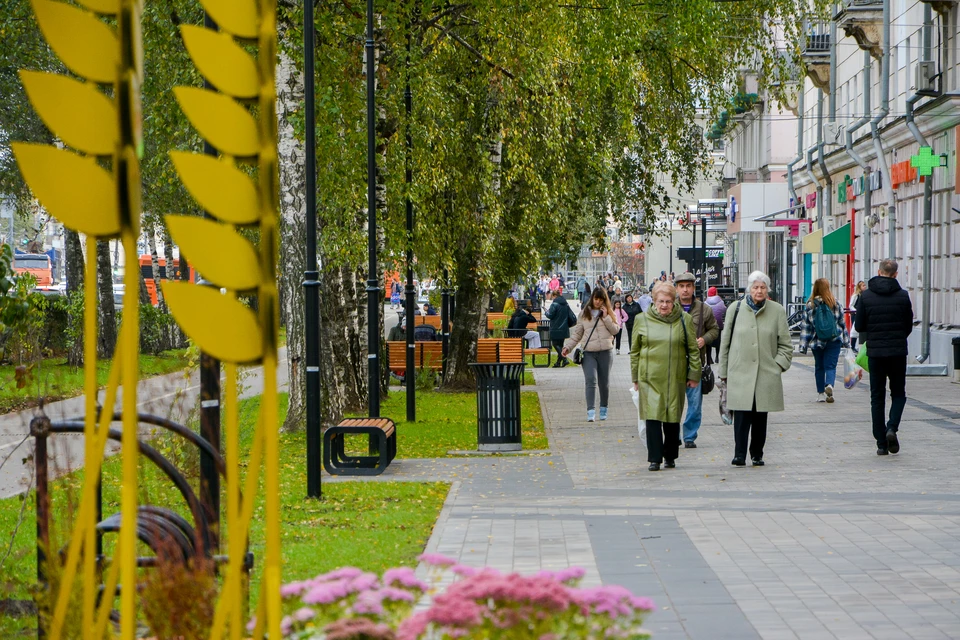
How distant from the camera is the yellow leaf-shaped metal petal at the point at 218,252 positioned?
3318mm

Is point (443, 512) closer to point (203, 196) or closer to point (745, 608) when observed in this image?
point (745, 608)

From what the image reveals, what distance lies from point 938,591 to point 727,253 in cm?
6549

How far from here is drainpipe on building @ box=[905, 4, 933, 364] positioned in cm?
2797

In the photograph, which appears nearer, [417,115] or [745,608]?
[745,608]

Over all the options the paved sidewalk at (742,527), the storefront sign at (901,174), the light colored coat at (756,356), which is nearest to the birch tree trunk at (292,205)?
the paved sidewalk at (742,527)

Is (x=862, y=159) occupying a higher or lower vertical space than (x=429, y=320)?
higher

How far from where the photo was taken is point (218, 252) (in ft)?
11.0

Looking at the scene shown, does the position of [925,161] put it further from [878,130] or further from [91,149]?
[91,149]

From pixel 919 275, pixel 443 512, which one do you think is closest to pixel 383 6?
pixel 443 512

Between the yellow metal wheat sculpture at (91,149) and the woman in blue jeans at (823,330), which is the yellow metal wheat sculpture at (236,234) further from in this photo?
the woman in blue jeans at (823,330)

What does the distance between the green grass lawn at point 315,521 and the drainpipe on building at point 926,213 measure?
17911 millimetres

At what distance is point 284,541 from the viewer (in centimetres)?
899

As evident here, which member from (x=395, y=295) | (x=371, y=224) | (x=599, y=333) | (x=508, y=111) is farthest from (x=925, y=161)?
(x=395, y=295)

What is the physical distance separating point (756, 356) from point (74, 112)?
10.1m
